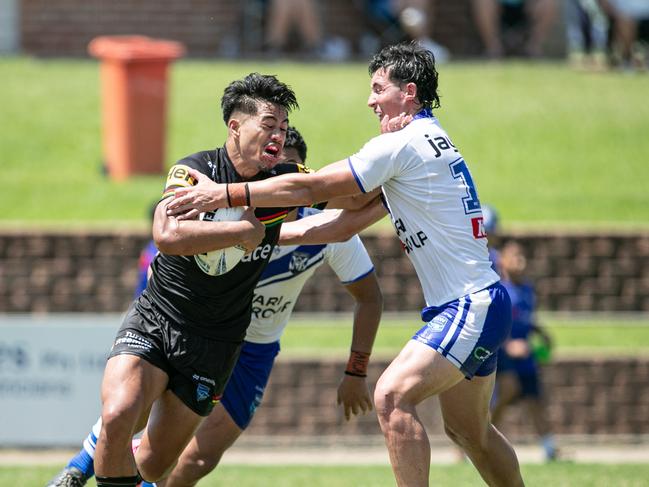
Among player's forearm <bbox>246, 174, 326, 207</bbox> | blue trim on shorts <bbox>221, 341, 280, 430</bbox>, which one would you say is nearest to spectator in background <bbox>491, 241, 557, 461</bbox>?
blue trim on shorts <bbox>221, 341, 280, 430</bbox>

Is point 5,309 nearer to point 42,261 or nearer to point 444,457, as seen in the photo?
point 42,261

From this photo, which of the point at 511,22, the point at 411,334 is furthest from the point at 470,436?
the point at 511,22

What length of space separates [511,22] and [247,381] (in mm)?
13995

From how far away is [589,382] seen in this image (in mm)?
11352

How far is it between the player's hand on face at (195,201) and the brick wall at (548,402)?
5643 millimetres

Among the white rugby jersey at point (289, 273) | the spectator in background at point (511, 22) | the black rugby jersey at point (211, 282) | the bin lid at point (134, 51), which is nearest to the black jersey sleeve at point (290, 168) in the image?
the black rugby jersey at point (211, 282)

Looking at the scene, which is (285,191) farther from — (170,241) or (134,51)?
(134,51)

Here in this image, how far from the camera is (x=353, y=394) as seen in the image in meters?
6.54

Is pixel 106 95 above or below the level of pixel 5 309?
above

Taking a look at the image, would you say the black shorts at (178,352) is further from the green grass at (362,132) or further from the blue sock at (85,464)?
the green grass at (362,132)

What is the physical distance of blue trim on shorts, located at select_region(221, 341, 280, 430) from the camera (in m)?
6.63

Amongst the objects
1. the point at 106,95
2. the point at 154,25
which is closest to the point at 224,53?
the point at 154,25

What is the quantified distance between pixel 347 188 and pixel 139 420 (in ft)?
5.04

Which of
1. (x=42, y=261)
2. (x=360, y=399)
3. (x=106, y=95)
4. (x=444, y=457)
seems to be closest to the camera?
(x=360, y=399)
